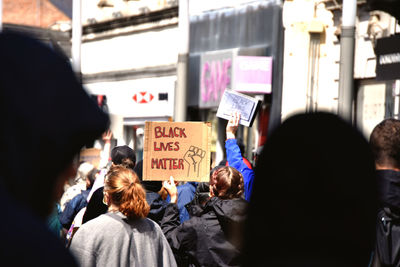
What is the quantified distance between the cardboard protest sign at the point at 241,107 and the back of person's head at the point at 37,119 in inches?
241

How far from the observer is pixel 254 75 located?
19.5m

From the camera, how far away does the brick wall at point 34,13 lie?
35125 mm

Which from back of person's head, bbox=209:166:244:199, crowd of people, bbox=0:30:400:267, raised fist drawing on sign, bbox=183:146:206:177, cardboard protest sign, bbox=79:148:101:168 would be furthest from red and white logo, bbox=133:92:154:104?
crowd of people, bbox=0:30:400:267

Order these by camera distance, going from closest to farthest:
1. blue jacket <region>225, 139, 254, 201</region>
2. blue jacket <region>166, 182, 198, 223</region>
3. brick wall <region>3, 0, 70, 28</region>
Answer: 1. blue jacket <region>225, 139, 254, 201</region>
2. blue jacket <region>166, 182, 198, 223</region>
3. brick wall <region>3, 0, 70, 28</region>

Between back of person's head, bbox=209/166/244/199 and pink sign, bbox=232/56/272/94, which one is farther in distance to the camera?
pink sign, bbox=232/56/272/94

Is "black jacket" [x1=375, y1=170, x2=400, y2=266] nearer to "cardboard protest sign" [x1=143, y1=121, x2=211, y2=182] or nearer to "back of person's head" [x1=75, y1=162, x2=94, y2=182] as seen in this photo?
"cardboard protest sign" [x1=143, y1=121, x2=211, y2=182]

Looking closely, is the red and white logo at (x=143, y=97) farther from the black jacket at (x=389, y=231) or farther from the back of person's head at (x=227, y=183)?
the black jacket at (x=389, y=231)

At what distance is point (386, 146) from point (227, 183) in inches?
73.1

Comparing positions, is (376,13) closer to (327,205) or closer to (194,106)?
(194,106)

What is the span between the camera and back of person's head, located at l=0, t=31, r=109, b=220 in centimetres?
163

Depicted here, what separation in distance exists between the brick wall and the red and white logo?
11.2 metres

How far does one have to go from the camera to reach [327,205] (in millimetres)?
1923

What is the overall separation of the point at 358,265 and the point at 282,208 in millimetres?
262

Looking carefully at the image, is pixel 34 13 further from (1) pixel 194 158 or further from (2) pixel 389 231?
(2) pixel 389 231
